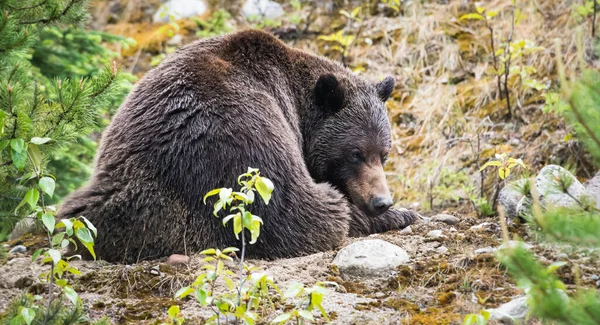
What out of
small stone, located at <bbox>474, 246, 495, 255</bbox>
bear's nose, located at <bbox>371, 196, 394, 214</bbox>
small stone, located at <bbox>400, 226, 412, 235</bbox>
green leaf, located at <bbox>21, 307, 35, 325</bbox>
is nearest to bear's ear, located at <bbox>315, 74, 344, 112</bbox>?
bear's nose, located at <bbox>371, 196, 394, 214</bbox>

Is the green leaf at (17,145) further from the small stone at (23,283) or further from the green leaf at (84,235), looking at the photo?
the small stone at (23,283)

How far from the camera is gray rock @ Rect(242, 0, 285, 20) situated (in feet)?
36.3

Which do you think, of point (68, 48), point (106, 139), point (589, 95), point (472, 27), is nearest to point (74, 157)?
point (68, 48)

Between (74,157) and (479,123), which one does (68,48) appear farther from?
(479,123)

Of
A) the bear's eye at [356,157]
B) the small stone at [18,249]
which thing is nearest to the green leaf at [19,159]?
the small stone at [18,249]

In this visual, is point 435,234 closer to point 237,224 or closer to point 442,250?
point 442,250

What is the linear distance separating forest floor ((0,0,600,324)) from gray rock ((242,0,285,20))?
187 mm

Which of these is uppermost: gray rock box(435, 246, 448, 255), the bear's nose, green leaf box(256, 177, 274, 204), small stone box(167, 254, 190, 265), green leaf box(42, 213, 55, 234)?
green leaf box(256, 177, 274, 204)

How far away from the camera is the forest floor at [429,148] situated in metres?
4.01

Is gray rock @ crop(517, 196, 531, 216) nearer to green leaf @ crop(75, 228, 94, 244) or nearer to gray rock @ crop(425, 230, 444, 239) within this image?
gray rock @ crop(425, 230, 444, 239)

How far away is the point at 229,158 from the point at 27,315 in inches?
84.4

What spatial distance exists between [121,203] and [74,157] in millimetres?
3204

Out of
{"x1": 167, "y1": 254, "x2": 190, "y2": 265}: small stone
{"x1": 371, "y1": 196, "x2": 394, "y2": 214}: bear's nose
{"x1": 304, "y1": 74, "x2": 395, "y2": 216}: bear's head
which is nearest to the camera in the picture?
{"x1": 167, "y1": 254, "x2": 190, "y2": 265}: small stone

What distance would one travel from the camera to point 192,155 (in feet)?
15.9
